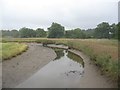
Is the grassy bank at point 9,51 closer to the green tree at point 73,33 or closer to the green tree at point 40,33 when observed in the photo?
the green tree at point 73,33

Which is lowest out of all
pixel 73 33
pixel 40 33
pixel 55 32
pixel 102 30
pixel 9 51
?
pixel 9 51

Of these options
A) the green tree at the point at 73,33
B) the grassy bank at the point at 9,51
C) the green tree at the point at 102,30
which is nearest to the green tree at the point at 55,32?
the green tree at the point at 73,33

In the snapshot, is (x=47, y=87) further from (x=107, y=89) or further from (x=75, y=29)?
(x=75, y=29)

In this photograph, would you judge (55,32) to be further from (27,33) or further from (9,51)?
(9,51)

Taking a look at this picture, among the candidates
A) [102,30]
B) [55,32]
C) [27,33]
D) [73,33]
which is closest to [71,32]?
[73,33]

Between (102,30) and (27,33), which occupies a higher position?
(102,30)

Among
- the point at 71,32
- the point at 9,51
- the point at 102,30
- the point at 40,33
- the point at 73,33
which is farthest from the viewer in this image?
the point at 40,33

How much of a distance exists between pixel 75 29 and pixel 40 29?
88.1ft

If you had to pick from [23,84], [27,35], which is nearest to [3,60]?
[23,84]

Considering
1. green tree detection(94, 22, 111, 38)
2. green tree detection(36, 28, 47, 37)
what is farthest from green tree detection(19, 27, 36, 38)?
green tree detection(94, 22, 111, 38)

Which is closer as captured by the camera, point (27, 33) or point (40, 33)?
point (40, 33)

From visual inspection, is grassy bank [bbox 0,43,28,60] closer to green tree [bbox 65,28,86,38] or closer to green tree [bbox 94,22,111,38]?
green tree [bbox 94,22,111,38]

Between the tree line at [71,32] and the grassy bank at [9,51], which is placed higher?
the tree line at [71,32]

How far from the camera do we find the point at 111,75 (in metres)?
15.8
